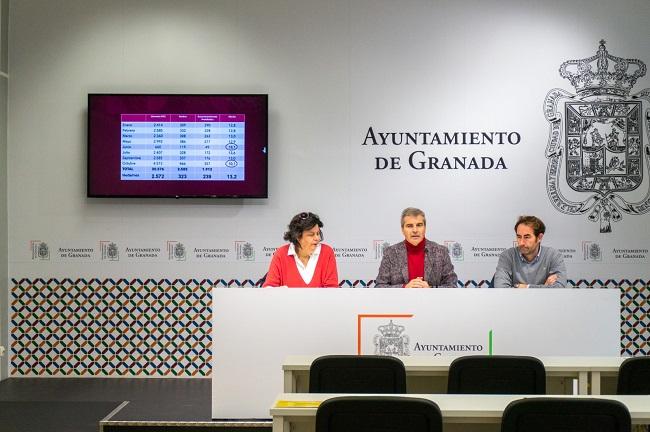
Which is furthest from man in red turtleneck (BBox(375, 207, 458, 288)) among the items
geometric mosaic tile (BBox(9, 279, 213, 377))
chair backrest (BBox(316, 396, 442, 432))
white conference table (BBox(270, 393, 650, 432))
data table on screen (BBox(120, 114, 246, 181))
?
chair backrest (BBox(316, 396, 442, 432))

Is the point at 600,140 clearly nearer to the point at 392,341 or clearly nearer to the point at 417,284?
the point at 417,284

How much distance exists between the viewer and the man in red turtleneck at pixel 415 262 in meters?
6.46

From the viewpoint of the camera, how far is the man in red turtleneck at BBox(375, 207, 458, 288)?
6.46m

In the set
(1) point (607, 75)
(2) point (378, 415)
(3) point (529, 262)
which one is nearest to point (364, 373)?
(2) point (378, 415)

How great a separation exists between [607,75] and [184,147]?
4.07 meters

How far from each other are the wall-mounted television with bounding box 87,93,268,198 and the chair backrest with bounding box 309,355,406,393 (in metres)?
4.06

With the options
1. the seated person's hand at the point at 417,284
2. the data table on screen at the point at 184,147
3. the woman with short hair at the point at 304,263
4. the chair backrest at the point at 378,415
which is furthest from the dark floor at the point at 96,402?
the chair backrest at the point at 378,415

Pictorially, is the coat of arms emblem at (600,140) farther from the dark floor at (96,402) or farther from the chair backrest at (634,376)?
the chair backrest at (634,376)

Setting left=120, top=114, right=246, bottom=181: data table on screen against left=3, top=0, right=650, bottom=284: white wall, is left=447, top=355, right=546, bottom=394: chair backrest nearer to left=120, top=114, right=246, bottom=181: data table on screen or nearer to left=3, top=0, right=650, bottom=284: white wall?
left=3, top=0, right=650, bottom=284: white wall

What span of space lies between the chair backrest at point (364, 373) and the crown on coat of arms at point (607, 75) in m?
4.98

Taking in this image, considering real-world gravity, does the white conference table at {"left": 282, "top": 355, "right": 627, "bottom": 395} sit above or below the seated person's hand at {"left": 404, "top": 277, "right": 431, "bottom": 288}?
below

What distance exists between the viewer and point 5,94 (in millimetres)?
8367

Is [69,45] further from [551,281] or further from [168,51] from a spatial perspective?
[551,281]

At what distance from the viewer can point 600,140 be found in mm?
8211
